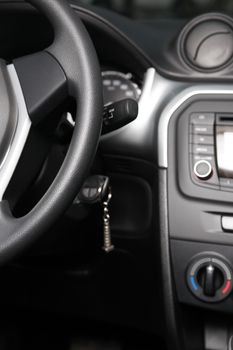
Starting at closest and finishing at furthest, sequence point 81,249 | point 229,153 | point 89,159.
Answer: point 89,159
point 229,153
point 81,249

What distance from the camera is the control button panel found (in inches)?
39.7

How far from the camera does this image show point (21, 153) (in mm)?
842

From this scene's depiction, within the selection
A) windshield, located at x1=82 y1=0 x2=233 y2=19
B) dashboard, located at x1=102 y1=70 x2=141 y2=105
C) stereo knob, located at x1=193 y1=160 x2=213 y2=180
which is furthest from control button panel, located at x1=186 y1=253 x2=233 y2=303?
windshield, located at x1=82 y1=0 x2=233 y2=19

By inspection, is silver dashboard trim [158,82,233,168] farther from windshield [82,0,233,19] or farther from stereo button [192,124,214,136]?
windshield [82,0,233,19]

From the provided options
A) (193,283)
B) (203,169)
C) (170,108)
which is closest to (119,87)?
(170,108)

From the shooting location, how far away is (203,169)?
0.99 metres

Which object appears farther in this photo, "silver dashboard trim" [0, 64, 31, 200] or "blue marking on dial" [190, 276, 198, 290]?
"blue marking on dial" [190, 276, 198, 290]

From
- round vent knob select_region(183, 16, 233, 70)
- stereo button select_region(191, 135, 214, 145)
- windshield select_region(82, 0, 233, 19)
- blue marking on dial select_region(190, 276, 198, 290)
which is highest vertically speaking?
round vent knob select_region(183, 16, 233, 70)

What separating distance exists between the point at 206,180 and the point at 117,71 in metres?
0.28

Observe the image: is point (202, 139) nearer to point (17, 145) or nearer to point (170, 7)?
point (17, 145)

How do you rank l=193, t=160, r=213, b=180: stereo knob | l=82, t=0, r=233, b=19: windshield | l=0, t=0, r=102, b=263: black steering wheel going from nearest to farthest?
1. l=0, t=0, r=102, b=263: black steering wheel
2. l=193, t=160, r=213, b=180: stereo knob
3. l=82, t=0, r=233, b=19: windshield

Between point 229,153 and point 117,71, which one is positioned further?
point 117,71

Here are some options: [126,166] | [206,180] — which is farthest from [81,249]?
[206,180]

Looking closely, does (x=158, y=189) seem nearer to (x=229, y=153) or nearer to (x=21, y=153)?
(x=229, y=153)
